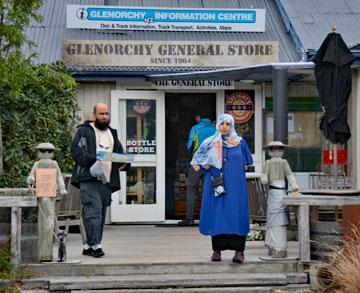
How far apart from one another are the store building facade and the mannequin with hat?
164 inches

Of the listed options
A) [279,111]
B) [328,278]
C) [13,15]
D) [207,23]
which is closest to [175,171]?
[207,23]

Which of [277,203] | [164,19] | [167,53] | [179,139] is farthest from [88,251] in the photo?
[179,139]

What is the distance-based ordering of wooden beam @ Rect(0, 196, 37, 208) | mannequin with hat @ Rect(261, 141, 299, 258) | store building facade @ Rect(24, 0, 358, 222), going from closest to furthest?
wooden beam @ Rect(0, 196, 37, 208) → mannequin with hat @ Rect(261, 141, 299, 258) → store building facade @ Rect(24, 0, 358, 222)

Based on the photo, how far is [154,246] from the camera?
1133 centimetres

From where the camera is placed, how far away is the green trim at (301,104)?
14.8 m

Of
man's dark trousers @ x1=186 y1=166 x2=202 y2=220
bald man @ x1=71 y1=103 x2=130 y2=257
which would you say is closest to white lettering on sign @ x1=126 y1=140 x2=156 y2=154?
man's dark trousers @ x1=186 y1=166 x2=202 y2=220

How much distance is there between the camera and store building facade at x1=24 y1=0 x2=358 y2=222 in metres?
14.1

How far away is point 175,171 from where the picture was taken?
15891 millimetres

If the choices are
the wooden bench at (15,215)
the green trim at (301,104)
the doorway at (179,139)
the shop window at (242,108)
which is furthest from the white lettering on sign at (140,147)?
the wooden bench at (15,215)

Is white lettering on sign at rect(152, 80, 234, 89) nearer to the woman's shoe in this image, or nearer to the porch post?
the porch post

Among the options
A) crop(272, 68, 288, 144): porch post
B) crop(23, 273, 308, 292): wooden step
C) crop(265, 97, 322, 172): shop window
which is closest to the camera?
crop(23, 273, 308, 292): wooden step

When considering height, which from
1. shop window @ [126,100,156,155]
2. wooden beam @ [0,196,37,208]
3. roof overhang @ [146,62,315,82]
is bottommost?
wooden beam @ [0,196,37,208]

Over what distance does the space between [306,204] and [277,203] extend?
0.37 m

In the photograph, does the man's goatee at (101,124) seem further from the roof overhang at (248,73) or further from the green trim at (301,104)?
the green trim at (301,104)
